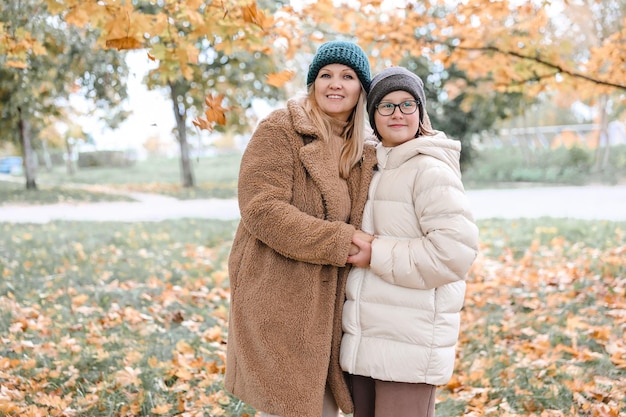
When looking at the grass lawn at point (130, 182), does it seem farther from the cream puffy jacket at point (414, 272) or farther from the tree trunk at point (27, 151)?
the cream puffy jacket at point (414, 272)

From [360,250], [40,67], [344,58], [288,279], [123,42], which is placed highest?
[40,67]

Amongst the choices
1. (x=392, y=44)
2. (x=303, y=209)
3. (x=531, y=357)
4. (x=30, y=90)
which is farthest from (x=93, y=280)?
(x=30, y=90)

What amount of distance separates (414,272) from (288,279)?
0.45 metres

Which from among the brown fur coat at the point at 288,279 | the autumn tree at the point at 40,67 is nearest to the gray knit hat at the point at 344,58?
the brown fur coat at the point at 288,279

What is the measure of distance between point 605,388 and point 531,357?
0.67 m

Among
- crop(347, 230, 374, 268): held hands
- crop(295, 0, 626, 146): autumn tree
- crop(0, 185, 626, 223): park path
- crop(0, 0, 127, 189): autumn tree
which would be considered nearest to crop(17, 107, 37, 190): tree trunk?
crop(0, 0, 127, 189): autumn tree

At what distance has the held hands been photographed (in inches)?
80.2

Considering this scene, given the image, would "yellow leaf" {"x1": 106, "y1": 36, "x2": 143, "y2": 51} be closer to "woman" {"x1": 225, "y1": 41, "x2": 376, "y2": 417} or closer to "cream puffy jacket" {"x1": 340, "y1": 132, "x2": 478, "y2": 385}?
"woman" {"x1": 225, "y1": 41, "x2": 376, "y2": 417}

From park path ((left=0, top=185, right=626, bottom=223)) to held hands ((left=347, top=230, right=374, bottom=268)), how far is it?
9.26m

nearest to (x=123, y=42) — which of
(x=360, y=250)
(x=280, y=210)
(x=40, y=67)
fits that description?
(x=280, y=210)

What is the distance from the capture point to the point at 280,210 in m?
2.04

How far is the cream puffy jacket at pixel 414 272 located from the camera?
1943 mm

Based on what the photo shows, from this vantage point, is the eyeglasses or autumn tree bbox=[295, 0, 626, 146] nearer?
the eyeglasses

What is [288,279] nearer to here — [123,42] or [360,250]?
[360,250]
